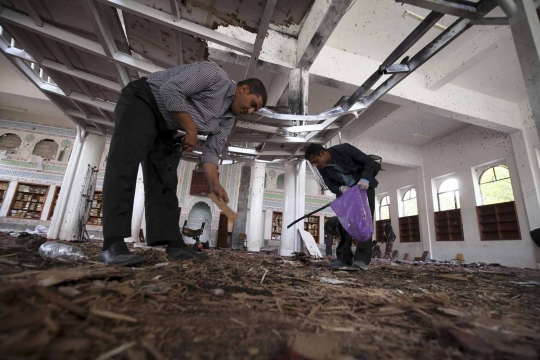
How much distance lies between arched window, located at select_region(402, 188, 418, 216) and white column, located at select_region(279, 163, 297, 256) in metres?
9.88

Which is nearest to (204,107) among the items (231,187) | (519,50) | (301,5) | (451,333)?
(451,333)

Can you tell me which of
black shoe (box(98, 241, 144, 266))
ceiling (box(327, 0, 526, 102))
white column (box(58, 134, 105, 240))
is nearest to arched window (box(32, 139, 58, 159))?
white column (box(58, 134, 105, 240))

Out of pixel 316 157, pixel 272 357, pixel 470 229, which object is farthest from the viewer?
pixel 470 229

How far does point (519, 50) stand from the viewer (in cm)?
230

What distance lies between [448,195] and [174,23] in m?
13.4

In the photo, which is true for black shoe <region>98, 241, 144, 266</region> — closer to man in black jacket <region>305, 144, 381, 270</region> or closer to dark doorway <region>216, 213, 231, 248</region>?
man in black jacket <region>305, 144, 381, 270</region>

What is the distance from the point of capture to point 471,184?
34.9 ft

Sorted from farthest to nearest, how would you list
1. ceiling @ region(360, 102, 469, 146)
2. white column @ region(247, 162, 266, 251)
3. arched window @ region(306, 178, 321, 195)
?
1. arched window @ region(306, 178, 321, 195)
2. ceiling @ region(360, 102, 469, 146)
3. white column @ region(247, 162, 266, 251)

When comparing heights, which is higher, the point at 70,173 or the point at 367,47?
the point at 367,47

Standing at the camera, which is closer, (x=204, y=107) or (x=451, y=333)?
(x=451, y=333)

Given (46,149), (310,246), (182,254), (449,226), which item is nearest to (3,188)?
(46,149)

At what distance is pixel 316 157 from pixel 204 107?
1625mm

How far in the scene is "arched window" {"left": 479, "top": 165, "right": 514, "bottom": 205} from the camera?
9.49 meters

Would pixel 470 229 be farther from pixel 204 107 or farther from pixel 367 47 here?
pixel 204 107
